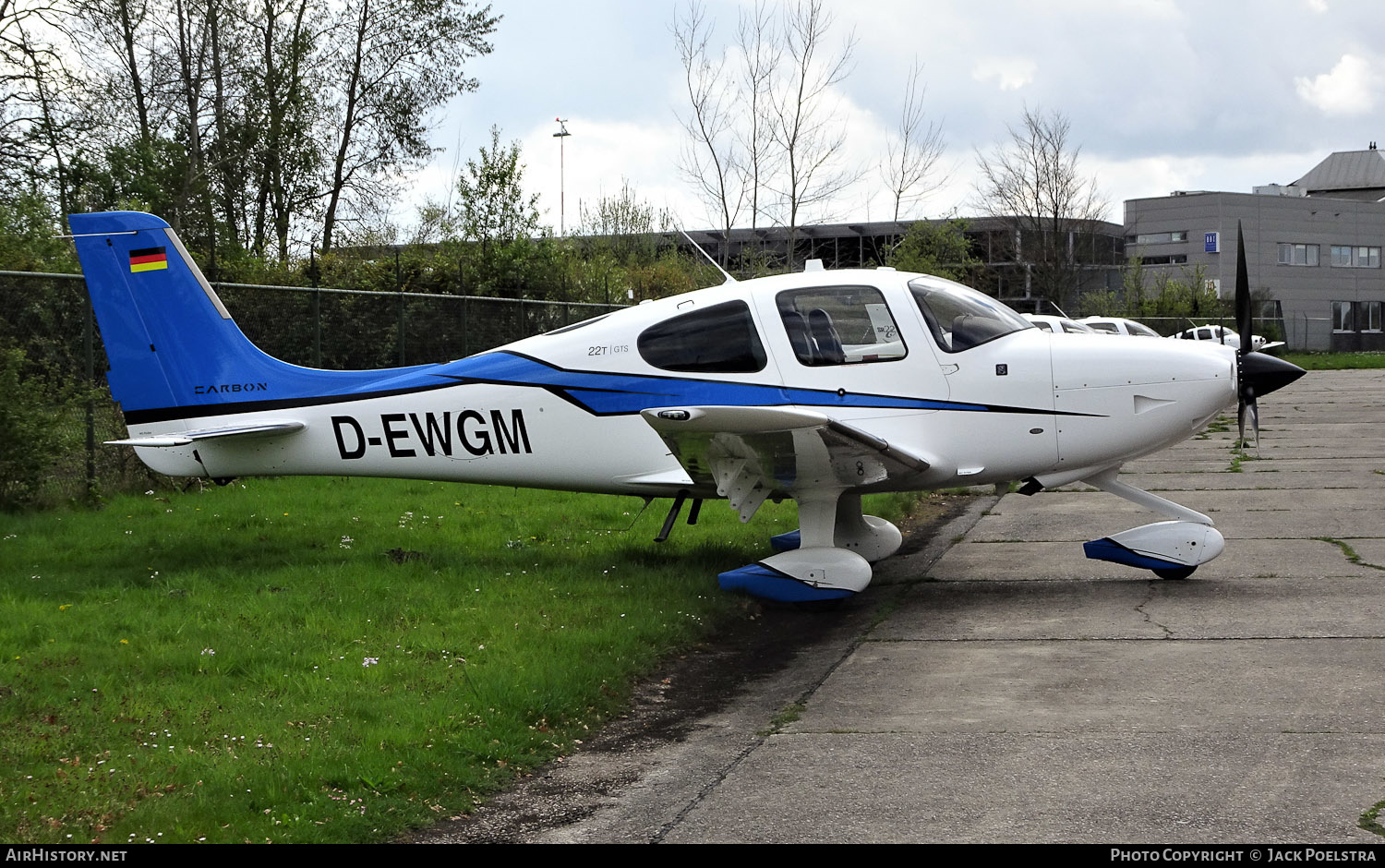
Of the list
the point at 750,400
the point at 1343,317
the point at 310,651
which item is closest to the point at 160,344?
the point at 310,651

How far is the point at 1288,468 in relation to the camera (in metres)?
16.3

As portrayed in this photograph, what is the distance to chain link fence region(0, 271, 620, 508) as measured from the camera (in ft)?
36.1

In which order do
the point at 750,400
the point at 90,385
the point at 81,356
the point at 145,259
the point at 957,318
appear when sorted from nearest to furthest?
the point at 750,400 → the point at 957,318 → the point at 145,259 → the point at 90,385 → the point at 81,356

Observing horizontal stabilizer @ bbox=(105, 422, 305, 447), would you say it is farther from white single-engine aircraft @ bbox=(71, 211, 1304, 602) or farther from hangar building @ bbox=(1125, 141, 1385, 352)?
hangar building @ bbox=(1125, 141, 1385, 352)

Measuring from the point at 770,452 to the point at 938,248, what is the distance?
2978 cm

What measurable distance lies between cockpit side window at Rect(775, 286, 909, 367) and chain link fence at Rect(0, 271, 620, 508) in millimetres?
6959

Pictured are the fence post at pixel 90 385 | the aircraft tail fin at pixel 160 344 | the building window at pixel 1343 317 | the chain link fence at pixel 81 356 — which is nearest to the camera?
the aircraft tail fin at pixel 160 344

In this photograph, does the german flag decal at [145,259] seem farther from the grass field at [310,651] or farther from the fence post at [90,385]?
the fence post at [90,385]

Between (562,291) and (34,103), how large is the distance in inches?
392

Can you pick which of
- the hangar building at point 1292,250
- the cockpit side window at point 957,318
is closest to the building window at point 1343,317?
the hangar building at point 1292,250

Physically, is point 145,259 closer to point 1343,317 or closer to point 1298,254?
point 1298,254

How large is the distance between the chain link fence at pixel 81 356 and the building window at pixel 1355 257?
71462 millimetres

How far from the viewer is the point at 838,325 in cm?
888

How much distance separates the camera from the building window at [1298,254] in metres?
71.6
